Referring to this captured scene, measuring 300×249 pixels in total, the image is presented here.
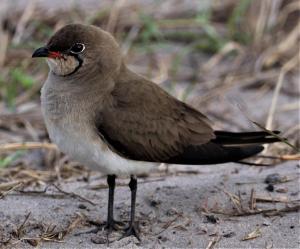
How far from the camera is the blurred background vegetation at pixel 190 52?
252 inches

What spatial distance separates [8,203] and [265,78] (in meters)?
3.28

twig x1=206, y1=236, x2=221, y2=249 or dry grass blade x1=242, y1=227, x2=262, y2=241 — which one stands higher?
dry grass blade x1=242, y1=227, x2=262, y2=241

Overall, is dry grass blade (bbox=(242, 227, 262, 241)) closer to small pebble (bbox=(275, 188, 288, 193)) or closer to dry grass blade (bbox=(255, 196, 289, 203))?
dry grass blade (bbox=(255, 196, 289, 203))

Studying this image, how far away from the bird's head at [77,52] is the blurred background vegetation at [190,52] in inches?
72.6

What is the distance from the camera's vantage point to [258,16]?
7.40m

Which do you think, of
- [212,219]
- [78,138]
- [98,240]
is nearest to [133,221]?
[98,240]

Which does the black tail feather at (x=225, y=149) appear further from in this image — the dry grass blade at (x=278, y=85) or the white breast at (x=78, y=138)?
the dry grass blade at (x=278, y=85)

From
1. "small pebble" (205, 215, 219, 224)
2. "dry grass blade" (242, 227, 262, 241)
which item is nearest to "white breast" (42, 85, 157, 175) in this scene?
"small pebble" (205, 215, 219, 224)

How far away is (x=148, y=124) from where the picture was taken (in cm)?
414

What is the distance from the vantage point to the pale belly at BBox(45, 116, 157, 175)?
155 inches

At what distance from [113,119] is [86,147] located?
8.8 inches

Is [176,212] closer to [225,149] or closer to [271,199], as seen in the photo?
[225,149]

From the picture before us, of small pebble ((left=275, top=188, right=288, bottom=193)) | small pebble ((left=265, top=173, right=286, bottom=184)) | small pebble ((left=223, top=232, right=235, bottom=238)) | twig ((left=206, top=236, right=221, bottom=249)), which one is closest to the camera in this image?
twig ((left=206, top=236, right=221, bottom=249))

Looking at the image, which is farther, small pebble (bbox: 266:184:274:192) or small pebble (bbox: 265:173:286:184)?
small pebble (bbox: 265:173:286:184)
